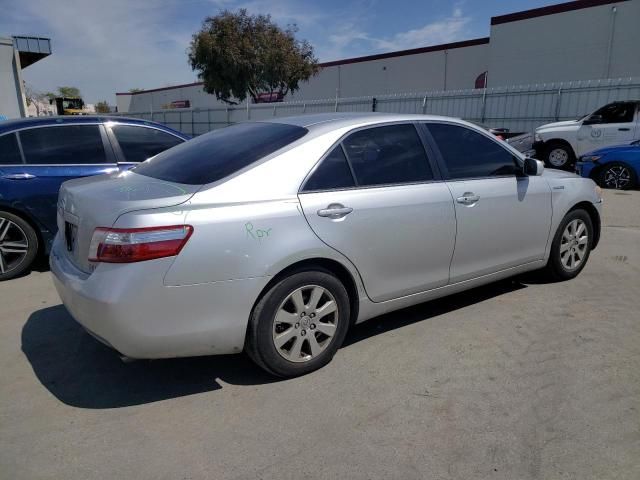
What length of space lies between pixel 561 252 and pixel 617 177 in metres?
7.75

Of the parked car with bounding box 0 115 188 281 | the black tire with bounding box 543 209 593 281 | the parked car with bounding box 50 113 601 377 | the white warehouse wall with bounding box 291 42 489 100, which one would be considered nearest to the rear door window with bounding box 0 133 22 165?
the parked car with bounding box 0 115 188 281

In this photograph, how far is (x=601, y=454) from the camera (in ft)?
8.20

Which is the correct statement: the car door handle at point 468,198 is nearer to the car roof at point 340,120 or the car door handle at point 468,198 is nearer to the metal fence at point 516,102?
the car roof at point 340,120

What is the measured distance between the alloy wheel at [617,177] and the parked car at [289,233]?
323 inches

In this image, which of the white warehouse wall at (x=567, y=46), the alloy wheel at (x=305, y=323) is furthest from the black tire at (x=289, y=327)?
the white warehouse wall at (x=567, y=46)

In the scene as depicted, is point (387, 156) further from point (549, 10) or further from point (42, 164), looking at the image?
point (549, 10)

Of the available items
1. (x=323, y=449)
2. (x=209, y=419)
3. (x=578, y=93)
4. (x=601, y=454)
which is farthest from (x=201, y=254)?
(x=578, y=93)

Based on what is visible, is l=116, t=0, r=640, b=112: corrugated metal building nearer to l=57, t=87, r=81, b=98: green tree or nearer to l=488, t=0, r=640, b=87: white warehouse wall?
l=488, t=0, r=640, b=87: white warehouse wall

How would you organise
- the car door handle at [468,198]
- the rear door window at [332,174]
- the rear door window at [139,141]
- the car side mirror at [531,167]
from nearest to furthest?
the rear door window at [332,174] < the car door handle at [468,198] < the car side mirror at [531,167] < the rear door window at [139,141]

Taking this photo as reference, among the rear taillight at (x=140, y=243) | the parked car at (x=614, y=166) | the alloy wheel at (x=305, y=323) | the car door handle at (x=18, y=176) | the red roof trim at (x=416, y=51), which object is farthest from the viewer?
the red roof trim at (x=416, y=51)

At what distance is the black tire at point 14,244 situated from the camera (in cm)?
496

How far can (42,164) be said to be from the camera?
5.18 metres

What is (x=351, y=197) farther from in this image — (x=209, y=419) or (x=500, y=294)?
(x=500, y=294)

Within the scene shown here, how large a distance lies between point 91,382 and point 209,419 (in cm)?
93
